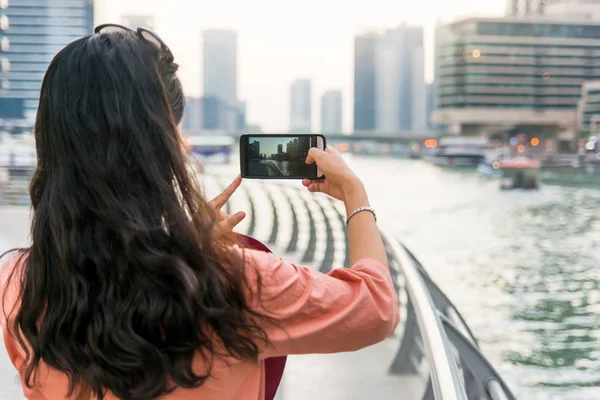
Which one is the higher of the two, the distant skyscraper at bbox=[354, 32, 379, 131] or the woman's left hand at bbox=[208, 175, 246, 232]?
the distant skyscraper at bbox=[354, 32, 379, 131]

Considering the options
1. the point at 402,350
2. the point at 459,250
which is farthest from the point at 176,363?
the point at 459,250

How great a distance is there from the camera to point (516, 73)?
6881cm

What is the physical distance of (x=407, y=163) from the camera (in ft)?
215

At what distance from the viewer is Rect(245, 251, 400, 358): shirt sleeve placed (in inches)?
26.4

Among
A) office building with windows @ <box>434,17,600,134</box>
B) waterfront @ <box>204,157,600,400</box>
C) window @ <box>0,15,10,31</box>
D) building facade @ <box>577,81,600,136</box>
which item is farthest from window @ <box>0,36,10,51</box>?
office building with windows @ <box>434,17,600,134</box>

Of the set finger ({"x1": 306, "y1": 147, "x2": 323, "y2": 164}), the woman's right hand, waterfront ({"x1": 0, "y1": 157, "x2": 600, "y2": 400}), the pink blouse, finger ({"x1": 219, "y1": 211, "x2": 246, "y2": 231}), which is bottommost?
waterfront ({"x1": 0, "y1": 157, "x2": 600, "y2": 400})

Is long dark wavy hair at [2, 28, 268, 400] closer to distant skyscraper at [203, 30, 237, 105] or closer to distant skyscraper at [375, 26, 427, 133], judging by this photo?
distant skyscraper at [203, 30, 237, 105]

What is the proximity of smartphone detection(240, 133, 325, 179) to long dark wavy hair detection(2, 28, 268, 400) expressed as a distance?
0.13 m

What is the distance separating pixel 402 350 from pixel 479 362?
1.39 metres

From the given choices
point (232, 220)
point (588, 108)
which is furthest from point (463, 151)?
point (232, 220)

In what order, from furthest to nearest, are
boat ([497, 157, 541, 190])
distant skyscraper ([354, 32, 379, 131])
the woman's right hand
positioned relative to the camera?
distant skyscraper ([354, 32, 379, 131])
boat ([497, 157, 541, 190])
the woman's right hand

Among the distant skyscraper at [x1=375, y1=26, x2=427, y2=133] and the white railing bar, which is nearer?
the white railing bar

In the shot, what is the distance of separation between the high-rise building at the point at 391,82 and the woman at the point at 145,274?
73.2 metres

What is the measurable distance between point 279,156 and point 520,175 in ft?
135
